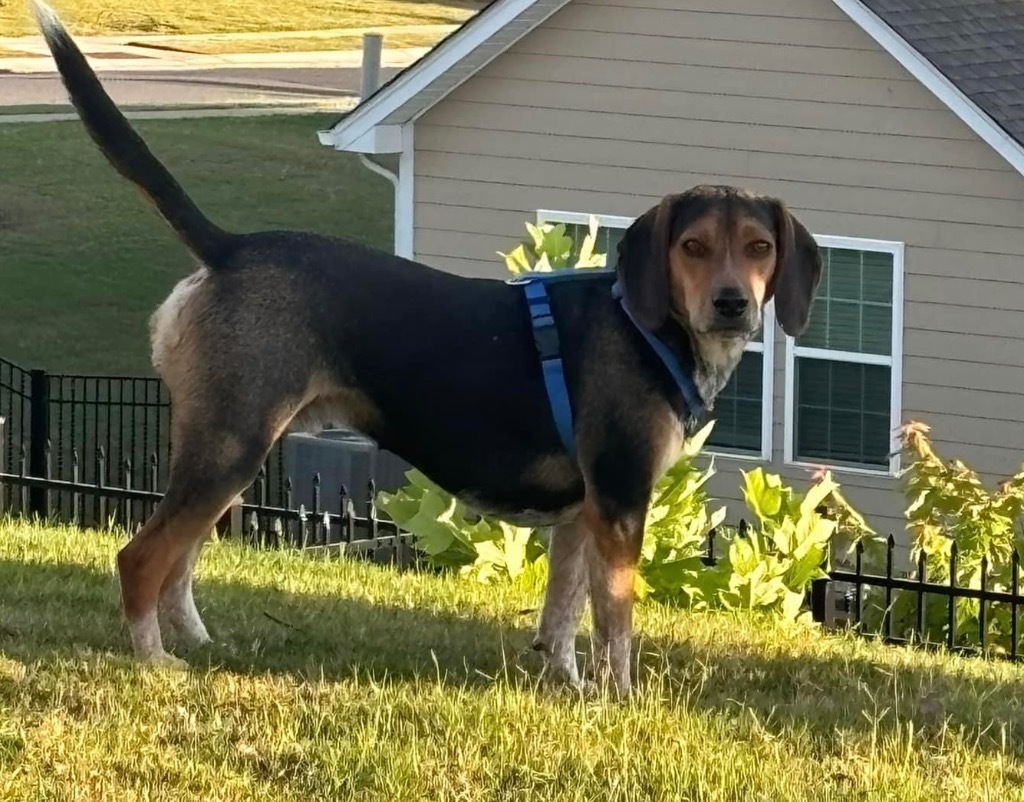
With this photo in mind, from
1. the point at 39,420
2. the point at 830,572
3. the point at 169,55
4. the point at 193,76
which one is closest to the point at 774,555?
the point at 830,572

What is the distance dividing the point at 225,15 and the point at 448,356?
44652 millimetres

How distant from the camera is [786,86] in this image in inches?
533

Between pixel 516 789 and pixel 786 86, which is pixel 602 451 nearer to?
pixel 516 789

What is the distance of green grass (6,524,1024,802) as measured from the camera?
193 inches

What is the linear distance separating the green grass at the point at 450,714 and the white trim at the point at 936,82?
18.0ft

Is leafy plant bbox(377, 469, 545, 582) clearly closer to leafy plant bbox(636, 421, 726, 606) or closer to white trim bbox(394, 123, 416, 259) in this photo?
leafy plant bbox(636, 421, 726, 606)

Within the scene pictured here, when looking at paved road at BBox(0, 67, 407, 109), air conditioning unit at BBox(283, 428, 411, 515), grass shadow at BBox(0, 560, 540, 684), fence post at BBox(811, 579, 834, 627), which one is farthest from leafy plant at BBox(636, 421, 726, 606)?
paved road at BBox(0, 67, 407, 109)

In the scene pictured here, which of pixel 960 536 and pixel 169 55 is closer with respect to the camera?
pixel 960 536

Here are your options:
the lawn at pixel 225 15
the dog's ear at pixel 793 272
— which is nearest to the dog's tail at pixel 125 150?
the dog's ear at pixel 793 272

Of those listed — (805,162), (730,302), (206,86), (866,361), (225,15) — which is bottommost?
(866,361)

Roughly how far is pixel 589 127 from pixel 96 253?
43.2 feet

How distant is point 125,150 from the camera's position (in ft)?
19.5

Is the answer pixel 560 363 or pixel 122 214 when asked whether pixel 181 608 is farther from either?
pixel 122 214

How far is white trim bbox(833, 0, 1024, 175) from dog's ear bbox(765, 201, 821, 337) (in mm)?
6761
